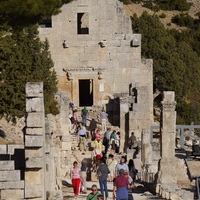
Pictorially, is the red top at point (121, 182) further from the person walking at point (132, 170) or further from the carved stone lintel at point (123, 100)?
the carved stone lintel at point (123, 100)

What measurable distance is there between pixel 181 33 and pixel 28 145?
54676mm

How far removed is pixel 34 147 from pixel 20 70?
515 inches

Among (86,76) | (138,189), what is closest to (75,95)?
(86,76)

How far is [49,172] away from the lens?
18094 mm

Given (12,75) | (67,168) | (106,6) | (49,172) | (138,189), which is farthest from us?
(106,6)

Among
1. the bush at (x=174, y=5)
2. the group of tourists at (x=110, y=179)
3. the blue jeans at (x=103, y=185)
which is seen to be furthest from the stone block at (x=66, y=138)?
the bush at (x=174, y=5)

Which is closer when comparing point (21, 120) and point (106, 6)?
point (21, 120)

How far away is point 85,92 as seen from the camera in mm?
40969

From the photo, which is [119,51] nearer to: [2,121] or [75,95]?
[75,95]

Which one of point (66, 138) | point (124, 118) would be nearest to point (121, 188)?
point (66, 138)

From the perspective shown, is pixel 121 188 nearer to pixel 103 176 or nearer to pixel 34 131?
pixel 103 176

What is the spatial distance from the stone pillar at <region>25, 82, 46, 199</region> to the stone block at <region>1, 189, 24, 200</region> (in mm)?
128

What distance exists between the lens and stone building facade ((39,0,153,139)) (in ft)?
118

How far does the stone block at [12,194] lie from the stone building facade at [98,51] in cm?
1950
